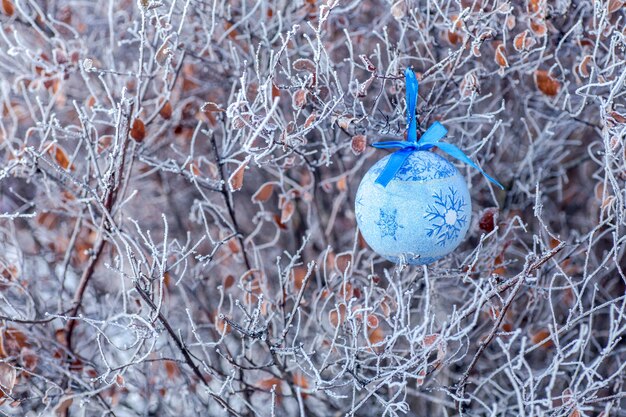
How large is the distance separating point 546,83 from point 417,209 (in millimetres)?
812

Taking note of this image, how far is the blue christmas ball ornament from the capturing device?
1.66m

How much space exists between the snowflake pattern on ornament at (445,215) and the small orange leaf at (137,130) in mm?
1006

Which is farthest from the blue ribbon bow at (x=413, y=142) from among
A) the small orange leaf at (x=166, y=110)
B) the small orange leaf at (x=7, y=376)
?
the small orange leaf at (x=7, y=376)

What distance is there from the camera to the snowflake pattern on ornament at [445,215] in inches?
65.6

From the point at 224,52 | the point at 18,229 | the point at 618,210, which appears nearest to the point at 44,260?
the point at 18,229

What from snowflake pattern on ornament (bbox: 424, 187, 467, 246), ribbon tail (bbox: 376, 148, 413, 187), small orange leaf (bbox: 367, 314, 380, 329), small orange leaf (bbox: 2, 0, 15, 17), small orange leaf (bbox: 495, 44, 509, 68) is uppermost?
small orange leaf (bbox: 2, 0, 15, 17)

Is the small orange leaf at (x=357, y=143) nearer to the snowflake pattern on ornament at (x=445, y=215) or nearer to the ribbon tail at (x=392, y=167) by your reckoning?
the ribbon tail at (x=392, y=167)

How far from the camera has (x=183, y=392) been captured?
2588 millimetres

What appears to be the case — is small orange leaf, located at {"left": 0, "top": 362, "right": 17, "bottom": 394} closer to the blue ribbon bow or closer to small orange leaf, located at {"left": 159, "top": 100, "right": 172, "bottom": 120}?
small orange leaf, located at {"left": 159, "top": 100, "right": 172, "bottom": 120}

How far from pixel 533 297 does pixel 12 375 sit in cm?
165

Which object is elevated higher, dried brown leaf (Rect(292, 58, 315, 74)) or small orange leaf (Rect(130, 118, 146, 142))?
dried brown leaf (Rect(292, 58, 315, 74))

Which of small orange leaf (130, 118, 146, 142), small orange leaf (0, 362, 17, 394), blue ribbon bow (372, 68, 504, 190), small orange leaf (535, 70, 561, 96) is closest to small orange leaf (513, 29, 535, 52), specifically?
small orange leaf (535, 70, 561, 96)

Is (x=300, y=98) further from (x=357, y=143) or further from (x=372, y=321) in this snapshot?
(x=372, y=321)

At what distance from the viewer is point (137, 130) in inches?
87.0
